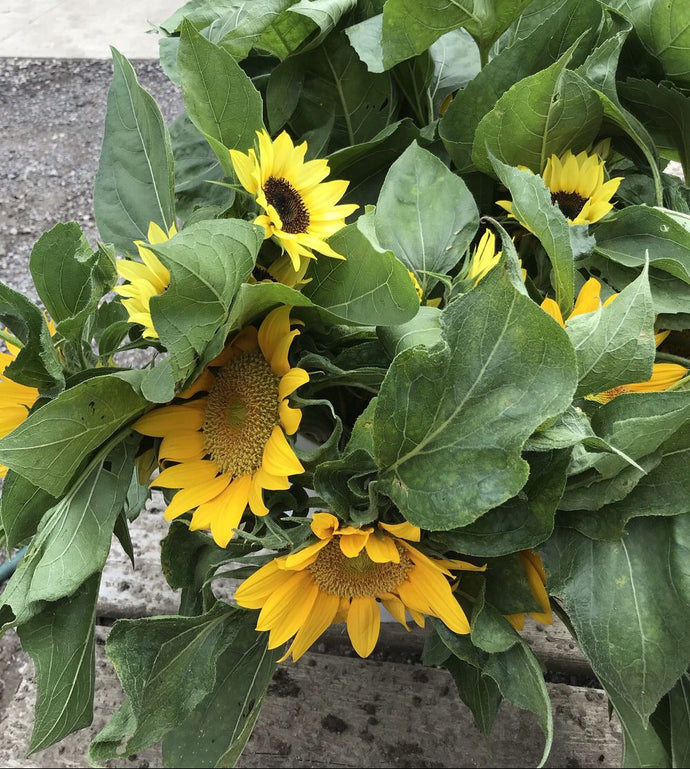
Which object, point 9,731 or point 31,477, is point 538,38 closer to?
point 31,477

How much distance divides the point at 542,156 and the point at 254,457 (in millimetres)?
215

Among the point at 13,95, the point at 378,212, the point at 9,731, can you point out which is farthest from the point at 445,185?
the point at 13,95

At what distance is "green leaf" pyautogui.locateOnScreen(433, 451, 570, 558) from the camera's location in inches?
11.3

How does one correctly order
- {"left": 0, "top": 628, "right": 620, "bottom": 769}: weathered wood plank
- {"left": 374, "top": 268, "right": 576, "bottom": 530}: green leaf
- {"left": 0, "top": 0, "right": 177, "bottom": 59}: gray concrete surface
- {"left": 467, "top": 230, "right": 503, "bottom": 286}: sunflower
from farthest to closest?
{"left": 0, "top": 0, "right": 177, "bottom": 59}: gray concrete surface
{"left": 0, "top": 628, "right": 620, "bottom": 769}: weathered wood plank
{"left": 467, "top": 230, "right": 503, "bottom": 286}: sunflower
{"left": 374, "top": 268, "right": 576, "bottom": 530}: green leaf

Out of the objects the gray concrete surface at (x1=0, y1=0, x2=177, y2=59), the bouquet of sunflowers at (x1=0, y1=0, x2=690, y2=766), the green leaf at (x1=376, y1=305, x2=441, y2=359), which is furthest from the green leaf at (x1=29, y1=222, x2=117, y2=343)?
the gray concrete surface at (x1=0, y1=0, x2=177, y2=59)

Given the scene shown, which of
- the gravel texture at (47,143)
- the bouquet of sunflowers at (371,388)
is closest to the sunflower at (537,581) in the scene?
the bouquet of sunflowers at (371,388)

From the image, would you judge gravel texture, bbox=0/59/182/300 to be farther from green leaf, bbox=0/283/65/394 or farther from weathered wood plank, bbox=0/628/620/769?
green leaf, bbox=0/283/65/394

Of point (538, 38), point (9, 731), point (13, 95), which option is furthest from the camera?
point (13, 95)

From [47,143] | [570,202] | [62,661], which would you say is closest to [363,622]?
[62,661]

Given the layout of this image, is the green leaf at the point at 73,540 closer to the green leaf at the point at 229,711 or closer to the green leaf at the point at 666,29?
the green leaf at the point at 229,711

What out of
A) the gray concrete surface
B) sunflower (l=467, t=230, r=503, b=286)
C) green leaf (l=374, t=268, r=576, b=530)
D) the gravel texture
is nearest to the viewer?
green leaf (l=374, t=268, r=576, b=530)

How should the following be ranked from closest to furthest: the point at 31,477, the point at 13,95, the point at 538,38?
the point at 31,477
the point at 538,38
the point at 13,95

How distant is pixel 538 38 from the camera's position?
0.38 metres

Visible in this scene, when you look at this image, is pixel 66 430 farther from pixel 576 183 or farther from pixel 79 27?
pixel 79 27
